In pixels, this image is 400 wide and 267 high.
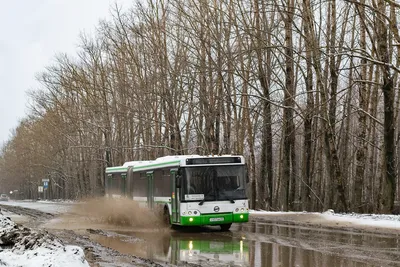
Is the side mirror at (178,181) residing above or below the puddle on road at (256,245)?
above

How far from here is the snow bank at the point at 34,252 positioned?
952cm

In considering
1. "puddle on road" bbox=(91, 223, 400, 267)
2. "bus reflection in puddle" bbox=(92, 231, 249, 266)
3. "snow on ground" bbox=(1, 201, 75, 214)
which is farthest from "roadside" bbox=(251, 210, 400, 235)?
"snow on ground" bbox=(1, 201, 75, 214)

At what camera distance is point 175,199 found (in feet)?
65.7

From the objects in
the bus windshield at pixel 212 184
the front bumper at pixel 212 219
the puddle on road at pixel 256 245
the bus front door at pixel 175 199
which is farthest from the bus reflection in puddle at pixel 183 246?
the bus windshield at pixel 212 184

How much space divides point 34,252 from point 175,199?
9956 millimetres

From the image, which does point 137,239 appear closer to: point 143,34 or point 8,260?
point 8,260

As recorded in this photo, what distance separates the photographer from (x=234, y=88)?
34250 millimetres

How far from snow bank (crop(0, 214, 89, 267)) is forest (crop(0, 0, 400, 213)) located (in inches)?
522

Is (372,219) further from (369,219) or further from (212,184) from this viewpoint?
(212,184)

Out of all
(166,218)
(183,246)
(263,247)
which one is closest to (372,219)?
(166,218)

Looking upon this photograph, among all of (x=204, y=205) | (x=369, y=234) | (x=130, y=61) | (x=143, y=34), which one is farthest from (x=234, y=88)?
(x=369, y=234)

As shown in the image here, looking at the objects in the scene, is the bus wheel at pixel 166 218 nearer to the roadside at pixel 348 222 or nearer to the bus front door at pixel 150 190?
the bus front door at pixel 150 190

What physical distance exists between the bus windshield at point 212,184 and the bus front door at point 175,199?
1.42 ft

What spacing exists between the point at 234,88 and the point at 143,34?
879cm
